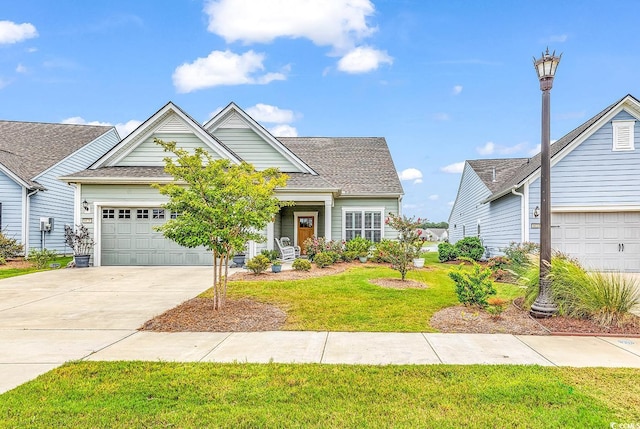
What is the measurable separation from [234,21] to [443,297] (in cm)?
1307

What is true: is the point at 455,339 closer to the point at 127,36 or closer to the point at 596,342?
the point at 596,342

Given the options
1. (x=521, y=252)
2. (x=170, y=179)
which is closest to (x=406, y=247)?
(x=521, y=252)

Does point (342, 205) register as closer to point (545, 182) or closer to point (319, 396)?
point (545, 182)

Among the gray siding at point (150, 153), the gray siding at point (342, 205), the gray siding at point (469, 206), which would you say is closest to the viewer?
the gray siding at point (150, 153)

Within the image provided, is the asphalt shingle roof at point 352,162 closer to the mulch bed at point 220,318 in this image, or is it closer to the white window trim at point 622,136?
the white window trim at point 622,136

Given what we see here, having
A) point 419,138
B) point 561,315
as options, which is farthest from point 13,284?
point 419,138

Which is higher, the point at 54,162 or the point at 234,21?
the point at 234,21

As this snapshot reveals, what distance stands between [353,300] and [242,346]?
350 cm

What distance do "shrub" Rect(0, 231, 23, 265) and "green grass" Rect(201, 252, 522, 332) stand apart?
11.8 meters

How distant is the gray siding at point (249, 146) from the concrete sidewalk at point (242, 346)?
34.5 ft

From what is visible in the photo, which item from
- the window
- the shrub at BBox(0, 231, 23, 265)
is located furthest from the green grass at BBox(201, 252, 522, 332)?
the shrub at BBox(0, 231, 23, 265)

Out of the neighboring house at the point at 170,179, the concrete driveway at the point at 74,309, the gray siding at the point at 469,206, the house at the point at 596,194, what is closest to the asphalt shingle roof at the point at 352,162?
the neighboring house at the point at 170,179

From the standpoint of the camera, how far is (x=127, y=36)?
17.1 meters

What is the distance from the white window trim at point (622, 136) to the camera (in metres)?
13.5
